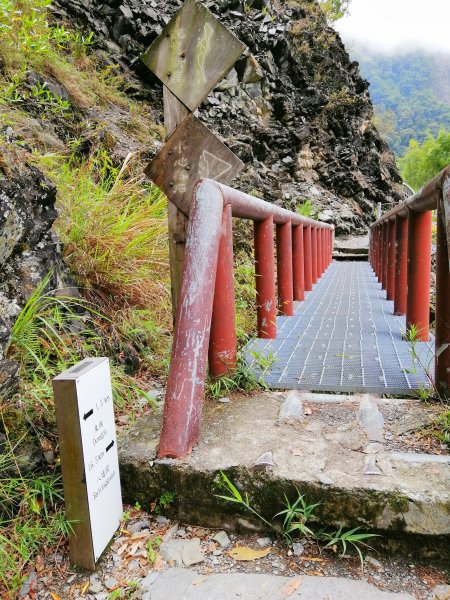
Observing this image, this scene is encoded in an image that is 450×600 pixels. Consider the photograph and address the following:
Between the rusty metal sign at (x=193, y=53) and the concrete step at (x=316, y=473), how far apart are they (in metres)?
1.50

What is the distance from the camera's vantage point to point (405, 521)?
116 centimetres

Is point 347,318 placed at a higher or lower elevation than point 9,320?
lower

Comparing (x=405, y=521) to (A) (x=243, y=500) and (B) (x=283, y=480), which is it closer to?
(B) (x=283, y=480)

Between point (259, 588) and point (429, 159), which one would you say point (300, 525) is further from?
point (429, 159)

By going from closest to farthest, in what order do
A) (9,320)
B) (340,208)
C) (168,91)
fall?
(9,320), (168,91), (340,208)

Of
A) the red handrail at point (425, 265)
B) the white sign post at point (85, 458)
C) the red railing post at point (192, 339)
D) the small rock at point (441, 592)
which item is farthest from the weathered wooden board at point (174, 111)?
the small rock at point (441, 592)

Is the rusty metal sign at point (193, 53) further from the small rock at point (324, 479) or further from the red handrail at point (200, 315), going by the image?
the small rock at point (324, 479)

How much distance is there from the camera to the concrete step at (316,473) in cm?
117

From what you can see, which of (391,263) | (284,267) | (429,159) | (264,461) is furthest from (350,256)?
(429,159)

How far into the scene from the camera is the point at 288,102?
50.1 ft

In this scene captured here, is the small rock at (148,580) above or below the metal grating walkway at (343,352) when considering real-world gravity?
below

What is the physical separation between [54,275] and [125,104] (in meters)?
6.97

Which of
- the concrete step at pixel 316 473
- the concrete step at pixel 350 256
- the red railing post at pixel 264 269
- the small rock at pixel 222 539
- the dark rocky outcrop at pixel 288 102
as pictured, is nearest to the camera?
the concrete step at pixel 316 473

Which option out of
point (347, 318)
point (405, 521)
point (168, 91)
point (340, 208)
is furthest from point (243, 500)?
point (340, 208)
